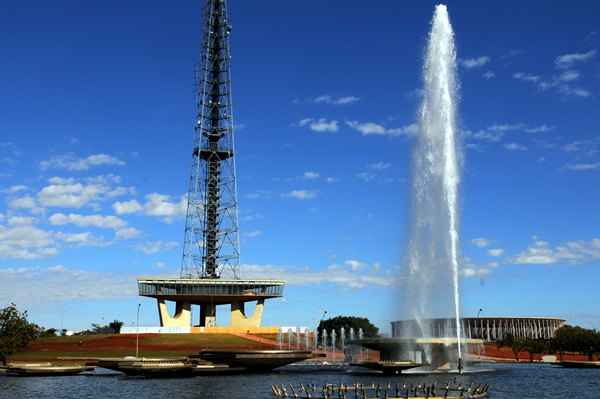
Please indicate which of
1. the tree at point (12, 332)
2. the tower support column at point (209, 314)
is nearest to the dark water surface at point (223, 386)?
the tree at point (12, 332)

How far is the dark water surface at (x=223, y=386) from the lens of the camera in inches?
2323

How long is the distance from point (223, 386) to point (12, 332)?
44857 mm

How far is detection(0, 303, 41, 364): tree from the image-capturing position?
9581cm

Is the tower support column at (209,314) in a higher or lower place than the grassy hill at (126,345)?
higher

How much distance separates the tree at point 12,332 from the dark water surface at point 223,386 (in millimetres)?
13676

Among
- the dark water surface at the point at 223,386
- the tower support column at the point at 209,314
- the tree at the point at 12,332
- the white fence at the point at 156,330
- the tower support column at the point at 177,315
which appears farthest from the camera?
the tower support column at the point at 209,314

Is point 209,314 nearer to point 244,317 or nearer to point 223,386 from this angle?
point 244,317

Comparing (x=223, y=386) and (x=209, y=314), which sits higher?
(x=209, y=314)

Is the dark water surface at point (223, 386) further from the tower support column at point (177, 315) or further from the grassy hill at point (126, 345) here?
the tower support column at point (177, 315)

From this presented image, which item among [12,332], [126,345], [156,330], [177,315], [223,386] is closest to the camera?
[223,386]

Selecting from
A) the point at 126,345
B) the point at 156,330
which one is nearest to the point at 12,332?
the point at 126,345

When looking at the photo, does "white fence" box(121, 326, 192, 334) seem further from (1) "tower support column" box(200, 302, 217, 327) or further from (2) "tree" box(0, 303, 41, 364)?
(2) "tree" box(0, 303, 41, 364)

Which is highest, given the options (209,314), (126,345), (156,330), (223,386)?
(209,314)

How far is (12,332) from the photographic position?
3846 inches
